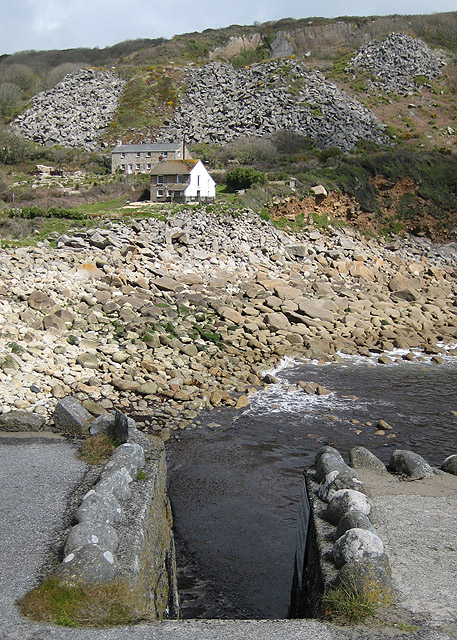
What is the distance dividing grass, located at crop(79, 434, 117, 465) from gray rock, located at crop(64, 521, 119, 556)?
2.60 meters

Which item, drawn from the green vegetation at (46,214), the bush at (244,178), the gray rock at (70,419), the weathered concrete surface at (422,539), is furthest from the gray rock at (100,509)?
the bush at (244,178)

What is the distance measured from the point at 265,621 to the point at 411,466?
4.12 m

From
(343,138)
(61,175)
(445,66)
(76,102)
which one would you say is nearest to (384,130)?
(343,138)

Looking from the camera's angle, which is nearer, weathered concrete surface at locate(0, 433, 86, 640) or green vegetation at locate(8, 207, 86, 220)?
weathered concrete surface at locate(0, 433, 86, 640)

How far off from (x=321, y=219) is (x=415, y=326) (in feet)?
38.2

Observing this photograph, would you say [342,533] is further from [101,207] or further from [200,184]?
[200,184]

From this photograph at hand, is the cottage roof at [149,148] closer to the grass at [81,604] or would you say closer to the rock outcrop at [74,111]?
the rock outcrop at [74,111]

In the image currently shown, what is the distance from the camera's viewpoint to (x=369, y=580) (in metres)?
5.62

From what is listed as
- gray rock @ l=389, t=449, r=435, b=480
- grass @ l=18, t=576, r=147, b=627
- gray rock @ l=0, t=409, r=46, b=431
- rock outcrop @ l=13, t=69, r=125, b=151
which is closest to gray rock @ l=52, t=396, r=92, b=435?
gray rock @ l=0, t=409, r=46, b=431

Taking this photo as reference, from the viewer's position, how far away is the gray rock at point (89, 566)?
5715 millimetres

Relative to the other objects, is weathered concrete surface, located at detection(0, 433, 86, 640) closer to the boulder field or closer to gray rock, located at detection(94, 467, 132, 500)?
gray rock, located at detection(94, 467, 132, 500)

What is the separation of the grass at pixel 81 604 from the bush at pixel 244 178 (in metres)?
30.1

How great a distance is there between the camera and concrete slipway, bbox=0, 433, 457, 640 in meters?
5.22

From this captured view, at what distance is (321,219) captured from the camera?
32.8m
